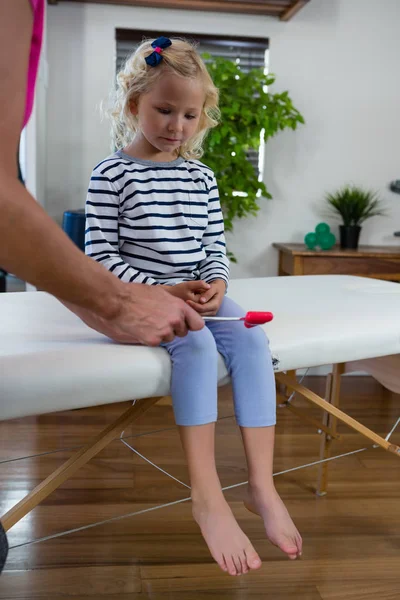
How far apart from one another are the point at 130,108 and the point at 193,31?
6.36 ft

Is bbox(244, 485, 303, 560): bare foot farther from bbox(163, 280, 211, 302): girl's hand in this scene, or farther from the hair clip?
the hair clip

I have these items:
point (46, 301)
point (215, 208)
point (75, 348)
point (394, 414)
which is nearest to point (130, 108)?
point (215, 208)

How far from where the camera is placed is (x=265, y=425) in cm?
122

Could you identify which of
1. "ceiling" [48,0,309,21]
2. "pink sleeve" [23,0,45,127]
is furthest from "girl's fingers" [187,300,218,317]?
"ceiling" [48,0,309,21]

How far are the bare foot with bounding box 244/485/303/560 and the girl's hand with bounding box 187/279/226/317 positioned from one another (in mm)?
355

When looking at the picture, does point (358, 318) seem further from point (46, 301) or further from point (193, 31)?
point (193, 31)

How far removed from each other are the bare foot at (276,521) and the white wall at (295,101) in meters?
2.32

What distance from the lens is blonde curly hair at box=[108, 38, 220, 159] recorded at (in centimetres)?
143

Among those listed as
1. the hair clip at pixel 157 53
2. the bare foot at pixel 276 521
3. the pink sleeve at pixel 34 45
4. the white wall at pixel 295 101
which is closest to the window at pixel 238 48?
the white wall at pixel 295 101

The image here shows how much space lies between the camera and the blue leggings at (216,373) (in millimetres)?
1124

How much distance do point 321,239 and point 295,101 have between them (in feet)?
2.45

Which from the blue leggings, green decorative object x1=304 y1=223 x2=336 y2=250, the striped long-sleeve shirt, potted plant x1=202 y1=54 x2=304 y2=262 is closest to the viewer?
the blue leggings

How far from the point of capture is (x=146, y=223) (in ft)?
4.69

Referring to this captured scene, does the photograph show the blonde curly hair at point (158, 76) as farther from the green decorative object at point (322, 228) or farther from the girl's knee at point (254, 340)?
the green decorative object at point (322, 228)
